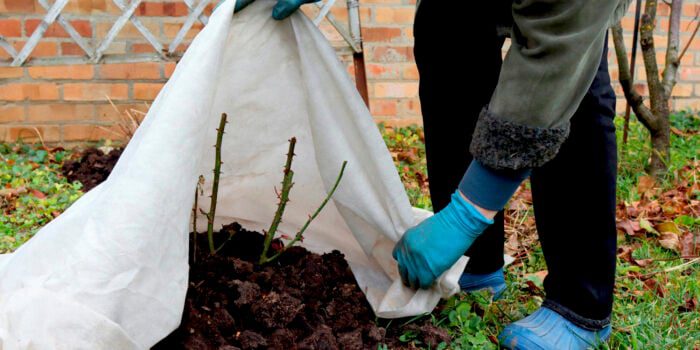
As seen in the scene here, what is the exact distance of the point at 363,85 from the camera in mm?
2783

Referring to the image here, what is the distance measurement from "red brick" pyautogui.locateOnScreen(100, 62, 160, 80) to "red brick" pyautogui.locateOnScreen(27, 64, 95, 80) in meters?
0.06

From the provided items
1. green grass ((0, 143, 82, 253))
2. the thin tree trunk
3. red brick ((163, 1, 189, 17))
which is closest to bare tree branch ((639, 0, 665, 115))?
the thin tree trunk

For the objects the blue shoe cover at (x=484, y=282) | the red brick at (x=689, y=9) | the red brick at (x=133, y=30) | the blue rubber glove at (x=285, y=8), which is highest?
the blue rubber glove at (x=285, y=8)

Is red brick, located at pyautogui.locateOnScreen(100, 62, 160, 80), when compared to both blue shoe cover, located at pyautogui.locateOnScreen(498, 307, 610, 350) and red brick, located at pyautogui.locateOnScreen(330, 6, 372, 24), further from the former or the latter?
blue shoe cover, located at pyautogui.locateOnScreen(498, 307, 610, 350)

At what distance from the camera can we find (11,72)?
130 inches

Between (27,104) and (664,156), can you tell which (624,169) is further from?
(27,104)

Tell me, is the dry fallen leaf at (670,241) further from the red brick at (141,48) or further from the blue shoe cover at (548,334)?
the red brick at (141,48)

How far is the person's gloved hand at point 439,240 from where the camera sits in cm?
141

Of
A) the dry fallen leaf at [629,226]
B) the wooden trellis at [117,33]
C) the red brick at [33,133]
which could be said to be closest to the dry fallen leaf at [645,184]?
the dry fallen leaf at [629,226]

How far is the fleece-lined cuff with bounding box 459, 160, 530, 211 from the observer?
1.35 meters

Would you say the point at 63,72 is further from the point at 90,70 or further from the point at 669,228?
the point at 669,228

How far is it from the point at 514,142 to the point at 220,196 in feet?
2.38

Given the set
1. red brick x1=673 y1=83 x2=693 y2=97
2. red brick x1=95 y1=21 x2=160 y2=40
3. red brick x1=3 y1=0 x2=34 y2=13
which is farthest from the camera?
red brick x1=673 y1=83 x2=693 y2=97

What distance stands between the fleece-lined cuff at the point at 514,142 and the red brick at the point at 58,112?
253 cm
